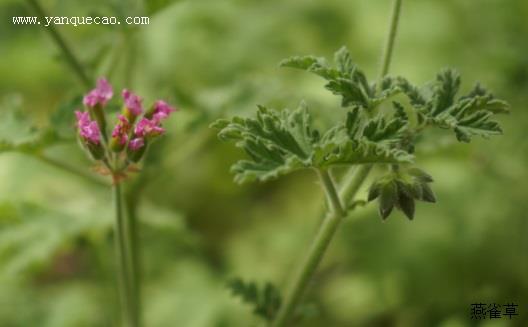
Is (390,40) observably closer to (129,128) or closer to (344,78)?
(344,78)

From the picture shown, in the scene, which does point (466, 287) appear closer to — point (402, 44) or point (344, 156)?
point (402, 44)

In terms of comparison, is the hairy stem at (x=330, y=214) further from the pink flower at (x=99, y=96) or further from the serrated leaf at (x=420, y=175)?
the pink flower at (x=99, y=96)

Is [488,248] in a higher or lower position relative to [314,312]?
higher

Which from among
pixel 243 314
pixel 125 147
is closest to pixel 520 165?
pixel 243 314

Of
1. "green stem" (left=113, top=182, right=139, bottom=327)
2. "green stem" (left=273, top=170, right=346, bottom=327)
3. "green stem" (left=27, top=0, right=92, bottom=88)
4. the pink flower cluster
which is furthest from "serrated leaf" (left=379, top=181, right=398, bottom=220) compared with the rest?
"green stem" (left=27, top=0, right=92, bottom=88)

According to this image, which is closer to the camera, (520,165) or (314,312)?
(314,312)

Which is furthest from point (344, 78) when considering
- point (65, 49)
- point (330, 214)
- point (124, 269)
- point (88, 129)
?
point (65, 49)
